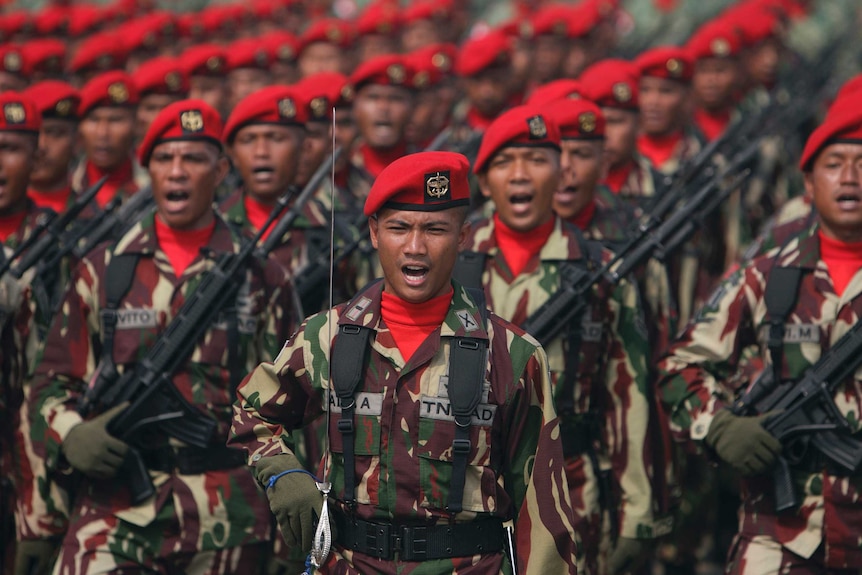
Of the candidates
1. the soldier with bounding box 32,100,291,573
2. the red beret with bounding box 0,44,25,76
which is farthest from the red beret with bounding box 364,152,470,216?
the red beret with bounding box 0,44,25,76

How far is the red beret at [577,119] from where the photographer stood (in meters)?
8.84

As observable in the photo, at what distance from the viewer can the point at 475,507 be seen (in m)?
5.64

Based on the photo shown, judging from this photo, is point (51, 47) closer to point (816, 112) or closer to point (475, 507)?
point (816, 112)

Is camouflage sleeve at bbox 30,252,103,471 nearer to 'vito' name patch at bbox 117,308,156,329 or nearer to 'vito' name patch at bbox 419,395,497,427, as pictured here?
'vito' name patch at bbox 117,308,156,329

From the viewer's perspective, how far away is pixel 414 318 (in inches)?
230

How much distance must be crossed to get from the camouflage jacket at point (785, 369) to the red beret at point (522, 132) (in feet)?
3.88

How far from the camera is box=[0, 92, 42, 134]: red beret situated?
9.03 m

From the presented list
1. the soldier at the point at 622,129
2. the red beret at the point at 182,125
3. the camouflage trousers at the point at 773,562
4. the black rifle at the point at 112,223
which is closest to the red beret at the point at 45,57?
the black rifle at the point at 112,223

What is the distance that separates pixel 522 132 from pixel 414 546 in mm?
2724

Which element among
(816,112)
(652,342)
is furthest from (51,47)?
(652,342)

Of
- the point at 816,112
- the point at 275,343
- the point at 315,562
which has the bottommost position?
the point at 315,562

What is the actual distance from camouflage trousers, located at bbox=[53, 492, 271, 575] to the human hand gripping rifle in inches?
5.9

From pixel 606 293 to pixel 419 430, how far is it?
216 centimetres

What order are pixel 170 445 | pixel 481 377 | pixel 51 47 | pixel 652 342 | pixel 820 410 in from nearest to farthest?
pixel 481 377
pixel 820 410
pixel 170 445
pixel 652 342
pixel 51 47
